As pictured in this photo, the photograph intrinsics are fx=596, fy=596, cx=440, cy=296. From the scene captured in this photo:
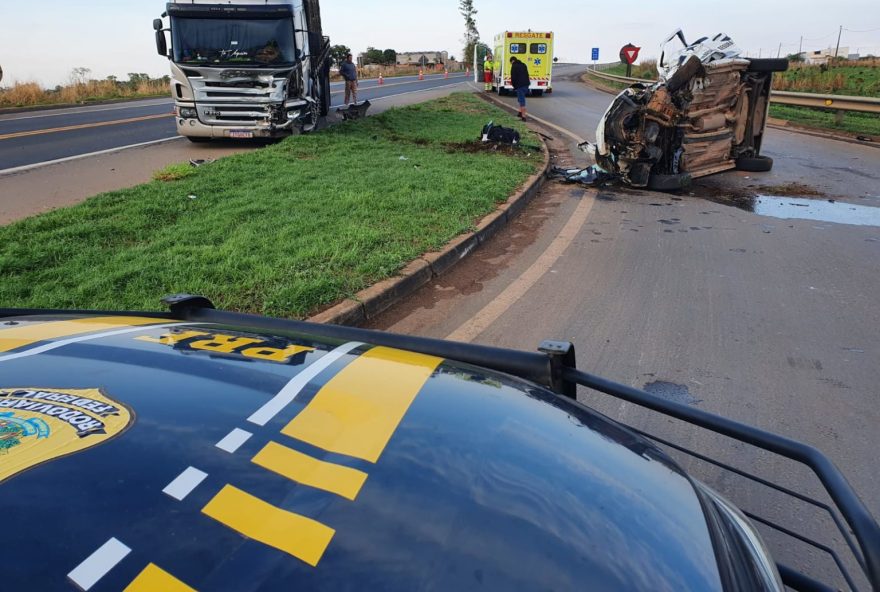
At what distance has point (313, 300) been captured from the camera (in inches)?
174

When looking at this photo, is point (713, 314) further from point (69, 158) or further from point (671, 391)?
point (69, 158)

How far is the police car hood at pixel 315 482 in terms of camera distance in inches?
37.2

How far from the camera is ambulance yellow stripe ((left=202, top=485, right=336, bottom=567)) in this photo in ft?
3.18

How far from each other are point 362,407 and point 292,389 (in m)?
0.19

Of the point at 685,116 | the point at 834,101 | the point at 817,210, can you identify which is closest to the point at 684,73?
the point at 685,116

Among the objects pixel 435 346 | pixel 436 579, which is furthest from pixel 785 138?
pixel 436 579

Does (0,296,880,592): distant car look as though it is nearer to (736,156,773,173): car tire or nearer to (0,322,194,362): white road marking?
(0,322,194,362): white road marking

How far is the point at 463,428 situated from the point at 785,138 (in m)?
16.4

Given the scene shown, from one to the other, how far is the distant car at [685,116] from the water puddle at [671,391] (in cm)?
596

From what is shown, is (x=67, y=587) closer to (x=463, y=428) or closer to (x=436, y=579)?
(x=436, y=579)

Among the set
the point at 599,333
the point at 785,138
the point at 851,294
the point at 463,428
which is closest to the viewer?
the point at 463,428

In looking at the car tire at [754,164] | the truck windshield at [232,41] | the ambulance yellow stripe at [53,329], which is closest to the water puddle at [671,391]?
the ambulance yellow stripe at [53,329]

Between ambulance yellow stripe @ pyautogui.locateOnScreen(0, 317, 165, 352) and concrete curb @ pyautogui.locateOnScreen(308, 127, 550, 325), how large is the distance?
1966mm

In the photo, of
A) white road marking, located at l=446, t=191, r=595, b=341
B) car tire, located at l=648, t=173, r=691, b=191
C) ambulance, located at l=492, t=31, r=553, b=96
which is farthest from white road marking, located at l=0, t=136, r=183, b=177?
ambulance, located at l=492, t=31, r=553, b=96
